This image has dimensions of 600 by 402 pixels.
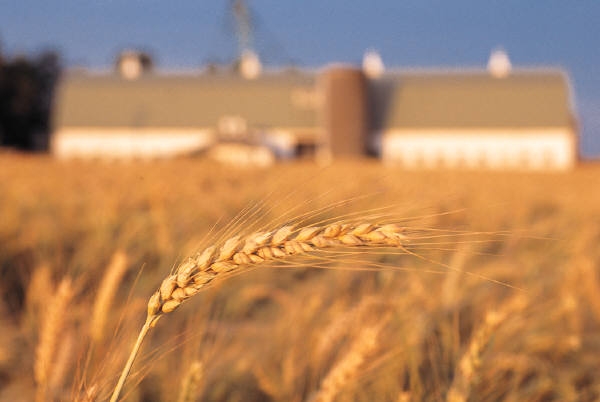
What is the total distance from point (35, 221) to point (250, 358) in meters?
1.87

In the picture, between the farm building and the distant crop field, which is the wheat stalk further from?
the farm building

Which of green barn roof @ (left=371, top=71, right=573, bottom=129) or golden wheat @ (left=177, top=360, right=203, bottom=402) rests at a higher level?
green barn roof @ (left=371, top=71, right=573, bottom=129)

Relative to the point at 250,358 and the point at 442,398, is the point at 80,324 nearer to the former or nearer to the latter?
the point at 250,358

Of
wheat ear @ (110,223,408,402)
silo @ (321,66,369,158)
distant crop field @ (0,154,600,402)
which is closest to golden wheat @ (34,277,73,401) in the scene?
distant crop field @ (0,154,600,402)

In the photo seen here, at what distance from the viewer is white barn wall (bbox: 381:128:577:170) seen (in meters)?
34.9

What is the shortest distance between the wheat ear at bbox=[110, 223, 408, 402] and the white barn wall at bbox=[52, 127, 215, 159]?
115ft

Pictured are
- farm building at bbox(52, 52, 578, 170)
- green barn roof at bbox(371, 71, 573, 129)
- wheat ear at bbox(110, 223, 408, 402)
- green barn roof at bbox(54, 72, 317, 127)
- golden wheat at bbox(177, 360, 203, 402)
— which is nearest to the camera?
wheat ear at bbox(110, 223, 408, 402)

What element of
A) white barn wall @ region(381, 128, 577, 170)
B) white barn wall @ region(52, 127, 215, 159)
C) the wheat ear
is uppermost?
the wheat ear

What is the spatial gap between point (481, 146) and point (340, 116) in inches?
278

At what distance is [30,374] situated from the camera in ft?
6.89

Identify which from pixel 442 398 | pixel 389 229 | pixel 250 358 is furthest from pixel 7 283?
pixel 389 229

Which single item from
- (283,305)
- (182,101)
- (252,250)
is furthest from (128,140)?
(252,250)

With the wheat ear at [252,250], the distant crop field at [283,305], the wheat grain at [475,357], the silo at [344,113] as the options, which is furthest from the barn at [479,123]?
the wheat ear at [252,250]

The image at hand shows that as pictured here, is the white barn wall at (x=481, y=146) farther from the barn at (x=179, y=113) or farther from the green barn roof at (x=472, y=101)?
the barn at (x=179, y=113)
